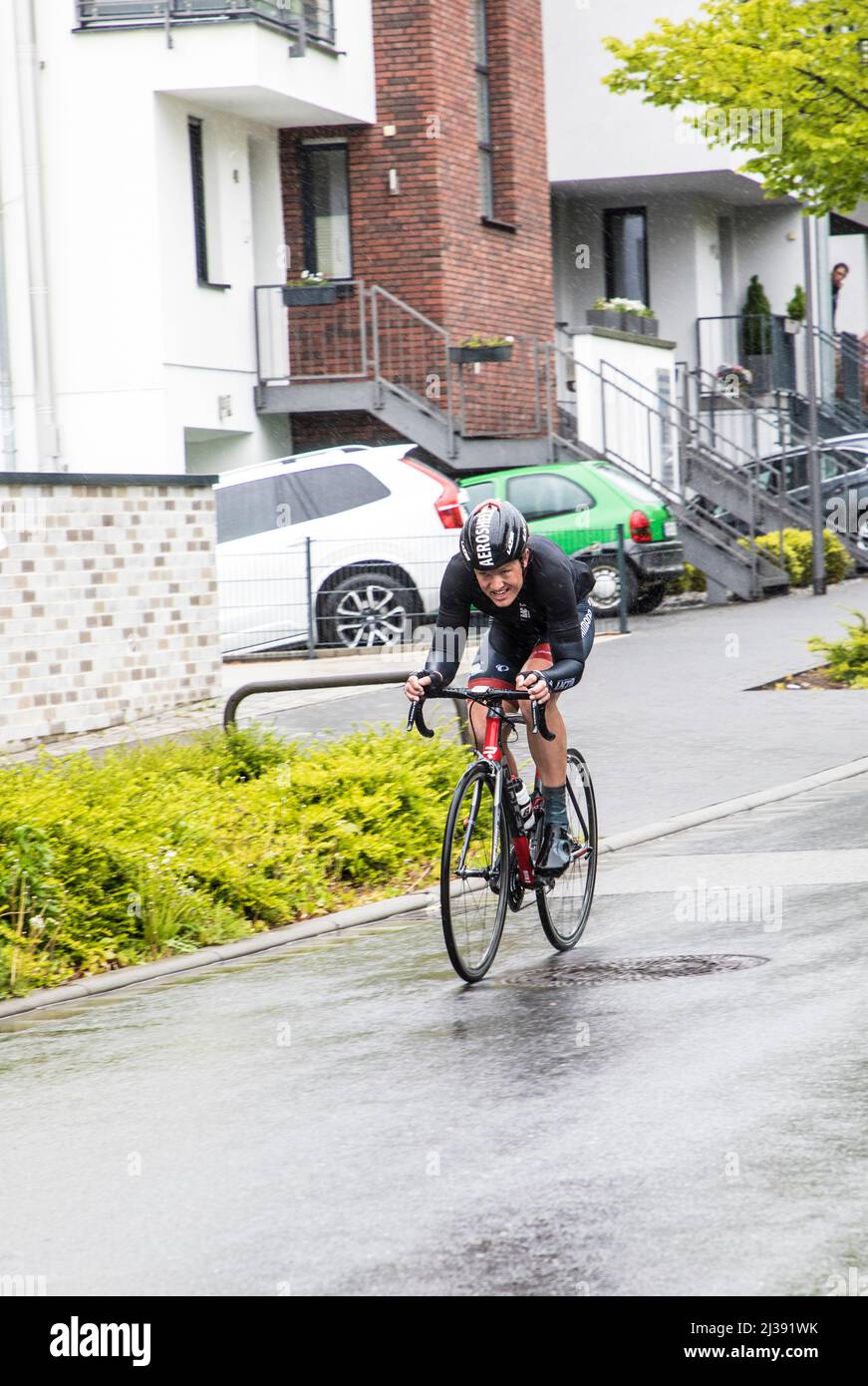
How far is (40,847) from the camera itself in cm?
879

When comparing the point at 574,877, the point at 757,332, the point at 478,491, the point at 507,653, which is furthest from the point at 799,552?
Answer: the point at 507,653

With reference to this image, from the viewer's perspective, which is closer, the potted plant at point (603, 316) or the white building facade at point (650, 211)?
the potted plant at point (603, 316)

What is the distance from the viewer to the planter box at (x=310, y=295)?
25.2 m

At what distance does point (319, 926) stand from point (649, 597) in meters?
13.9

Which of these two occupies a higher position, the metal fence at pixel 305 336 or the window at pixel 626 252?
the window at pixel 626 252

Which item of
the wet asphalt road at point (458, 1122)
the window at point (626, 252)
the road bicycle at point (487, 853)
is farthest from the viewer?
the window at point (626, 252)

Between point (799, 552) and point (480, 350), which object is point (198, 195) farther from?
point (799, 552)

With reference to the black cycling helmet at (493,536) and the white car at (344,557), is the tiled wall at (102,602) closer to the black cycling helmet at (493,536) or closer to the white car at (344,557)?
the white car at (344,557)

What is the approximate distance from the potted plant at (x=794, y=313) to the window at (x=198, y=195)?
1440 cm

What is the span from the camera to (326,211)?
26.4 metres

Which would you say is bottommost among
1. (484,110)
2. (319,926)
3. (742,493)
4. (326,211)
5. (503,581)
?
(319,926)

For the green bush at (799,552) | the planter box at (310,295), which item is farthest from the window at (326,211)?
the green bush at (799,552)
